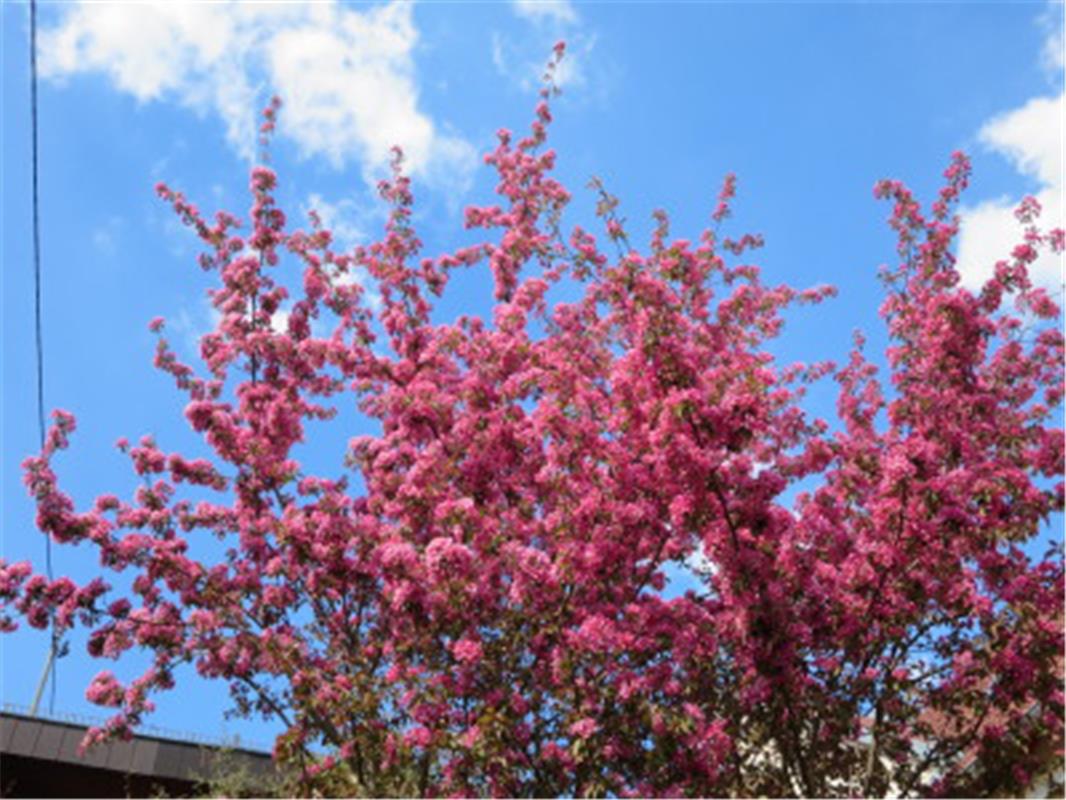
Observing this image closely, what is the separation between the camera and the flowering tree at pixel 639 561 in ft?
32.6

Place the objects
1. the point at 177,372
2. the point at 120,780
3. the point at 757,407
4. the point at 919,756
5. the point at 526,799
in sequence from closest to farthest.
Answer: the point at 757,407 → the point at 526,799 → the point at 919,756 → the point at 177,372 → the point at 120,780

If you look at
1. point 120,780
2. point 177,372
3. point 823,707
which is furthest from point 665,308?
point 120,780

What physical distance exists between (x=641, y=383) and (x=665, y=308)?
0.73 metres

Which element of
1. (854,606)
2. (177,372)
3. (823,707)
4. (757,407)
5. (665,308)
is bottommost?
(823,707)

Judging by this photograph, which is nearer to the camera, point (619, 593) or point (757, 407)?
point (757, 407)

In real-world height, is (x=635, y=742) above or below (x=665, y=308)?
below

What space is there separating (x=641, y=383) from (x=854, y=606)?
277 cm

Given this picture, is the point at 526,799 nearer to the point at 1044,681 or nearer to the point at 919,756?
the point at 919,756

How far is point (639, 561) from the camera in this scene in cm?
1109

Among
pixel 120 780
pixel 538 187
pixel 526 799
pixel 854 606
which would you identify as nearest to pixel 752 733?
pixel 854 606

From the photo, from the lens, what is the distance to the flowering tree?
9922mm

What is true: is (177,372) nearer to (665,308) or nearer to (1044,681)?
(665,308)

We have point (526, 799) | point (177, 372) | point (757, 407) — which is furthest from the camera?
point (177, 372)

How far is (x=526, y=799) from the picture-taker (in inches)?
399
